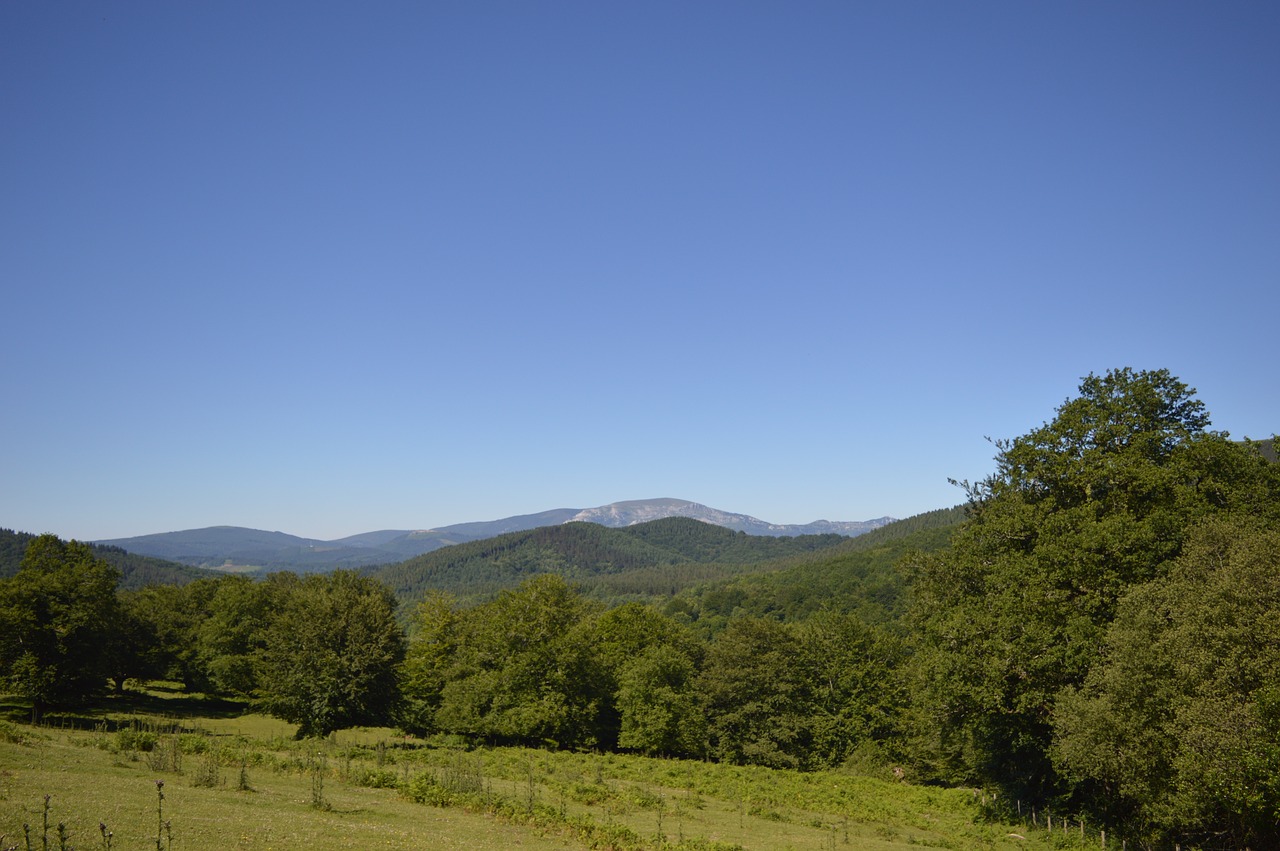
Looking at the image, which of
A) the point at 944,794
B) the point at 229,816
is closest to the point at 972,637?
the point at 944,794

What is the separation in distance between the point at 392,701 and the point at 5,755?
1006 inches

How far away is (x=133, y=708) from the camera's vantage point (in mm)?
53062

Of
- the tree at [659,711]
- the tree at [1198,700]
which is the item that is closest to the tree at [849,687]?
the tree at [659,711]

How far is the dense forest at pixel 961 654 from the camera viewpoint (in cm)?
2045

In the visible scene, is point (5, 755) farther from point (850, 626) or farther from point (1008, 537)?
point (850, 626)

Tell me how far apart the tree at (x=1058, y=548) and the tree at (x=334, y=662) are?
1271 inches

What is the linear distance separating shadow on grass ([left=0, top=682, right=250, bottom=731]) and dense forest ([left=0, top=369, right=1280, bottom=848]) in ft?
5.49

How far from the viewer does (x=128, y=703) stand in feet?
181

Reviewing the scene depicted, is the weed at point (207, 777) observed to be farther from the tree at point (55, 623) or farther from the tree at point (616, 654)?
the tree at point (616, 654)

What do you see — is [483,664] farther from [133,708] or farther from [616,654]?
[133,708]

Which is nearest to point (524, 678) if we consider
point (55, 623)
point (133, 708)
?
point (55, 623)

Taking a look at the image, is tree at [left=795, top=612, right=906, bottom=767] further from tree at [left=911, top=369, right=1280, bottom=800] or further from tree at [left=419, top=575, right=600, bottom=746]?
tree at [left=911, top=369, right=1280, bottom=800]

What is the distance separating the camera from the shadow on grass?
135 feet

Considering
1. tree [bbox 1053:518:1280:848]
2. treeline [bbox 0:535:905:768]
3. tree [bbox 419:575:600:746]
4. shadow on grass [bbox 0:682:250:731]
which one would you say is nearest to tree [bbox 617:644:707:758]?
treeline [bbox 0:535:905:768]
